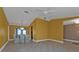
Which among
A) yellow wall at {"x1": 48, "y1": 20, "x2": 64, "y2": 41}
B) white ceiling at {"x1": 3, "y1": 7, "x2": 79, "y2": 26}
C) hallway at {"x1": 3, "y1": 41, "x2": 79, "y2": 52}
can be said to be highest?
white ceiling at {"x1": 3, "y1": 7, "x2": 79, "y2": 26}

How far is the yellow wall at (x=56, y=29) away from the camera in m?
10.5

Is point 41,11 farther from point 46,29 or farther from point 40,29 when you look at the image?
point 46,29

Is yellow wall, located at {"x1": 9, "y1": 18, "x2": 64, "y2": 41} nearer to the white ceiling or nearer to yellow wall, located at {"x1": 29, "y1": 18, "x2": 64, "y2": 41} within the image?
yellow wall, located at {"x1": 29, "y1": 18, "x2": 64, "y2": 41}

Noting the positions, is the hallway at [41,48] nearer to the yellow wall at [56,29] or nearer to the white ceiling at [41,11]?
the white ceiling at [41,11]

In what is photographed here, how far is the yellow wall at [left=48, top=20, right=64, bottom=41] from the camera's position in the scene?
34.5ft

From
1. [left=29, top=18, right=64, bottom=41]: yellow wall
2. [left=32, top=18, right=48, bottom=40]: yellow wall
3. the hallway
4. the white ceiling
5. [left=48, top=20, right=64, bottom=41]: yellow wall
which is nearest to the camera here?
the hallway

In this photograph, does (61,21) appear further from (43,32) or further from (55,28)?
(43,32)

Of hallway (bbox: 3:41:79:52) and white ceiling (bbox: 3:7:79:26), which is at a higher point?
white ceiling (bbox: 3:7:79:26)

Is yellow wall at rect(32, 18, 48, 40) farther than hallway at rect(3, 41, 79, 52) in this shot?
Yes

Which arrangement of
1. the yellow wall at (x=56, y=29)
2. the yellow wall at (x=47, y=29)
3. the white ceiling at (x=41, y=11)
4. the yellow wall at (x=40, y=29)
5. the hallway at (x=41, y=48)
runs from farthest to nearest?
the yellow wall at (x=40, y=29) < the yellow wall at (x=47, y=29) < the yellow wall at (x=56, y=29) < the white ceiling at (x=41, y=11) < the hallway at (x=41, y=48)

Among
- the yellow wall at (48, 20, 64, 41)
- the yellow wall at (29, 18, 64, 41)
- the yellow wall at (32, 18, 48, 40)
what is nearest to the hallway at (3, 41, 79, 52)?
the yellow wall at (48, 20, 64, 41)

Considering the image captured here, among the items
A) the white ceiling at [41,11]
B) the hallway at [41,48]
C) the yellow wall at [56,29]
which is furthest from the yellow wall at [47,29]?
the hallway at [41,48]

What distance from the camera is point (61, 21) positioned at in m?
10.5
